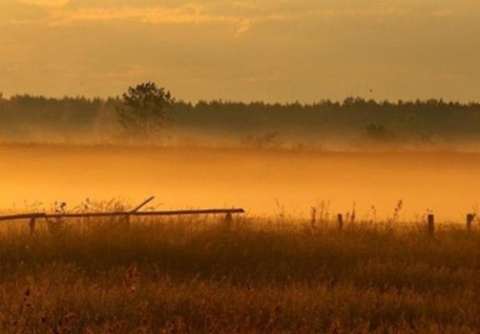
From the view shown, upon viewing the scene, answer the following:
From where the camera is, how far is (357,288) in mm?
16688

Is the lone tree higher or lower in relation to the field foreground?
higher

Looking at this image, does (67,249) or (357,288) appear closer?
(357,288)

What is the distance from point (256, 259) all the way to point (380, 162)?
74188 mm

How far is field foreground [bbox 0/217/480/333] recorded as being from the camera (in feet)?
41.3

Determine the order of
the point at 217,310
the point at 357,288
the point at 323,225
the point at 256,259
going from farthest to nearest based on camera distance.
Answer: the point at 323,225, the point at 256,259, the point at 357,288, the point at 217,310

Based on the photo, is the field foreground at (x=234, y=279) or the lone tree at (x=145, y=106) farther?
the lone tree at (x=145, y=106)

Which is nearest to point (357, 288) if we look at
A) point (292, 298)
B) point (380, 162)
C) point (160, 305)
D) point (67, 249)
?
point (292, 298)

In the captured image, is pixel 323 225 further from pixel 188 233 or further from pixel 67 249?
pixel 67 249

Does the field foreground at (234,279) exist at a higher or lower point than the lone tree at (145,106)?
lower

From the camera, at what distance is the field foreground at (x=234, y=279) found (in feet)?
41.3

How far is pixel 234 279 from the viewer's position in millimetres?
17797

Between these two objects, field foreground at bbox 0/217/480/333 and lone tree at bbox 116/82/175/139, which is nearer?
field foreground at bbox 0/217/480/333

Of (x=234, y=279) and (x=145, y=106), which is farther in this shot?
(x=145, y=106)

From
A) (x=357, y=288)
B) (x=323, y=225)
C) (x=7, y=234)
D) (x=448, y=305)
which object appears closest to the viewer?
(x=448, y=305)
